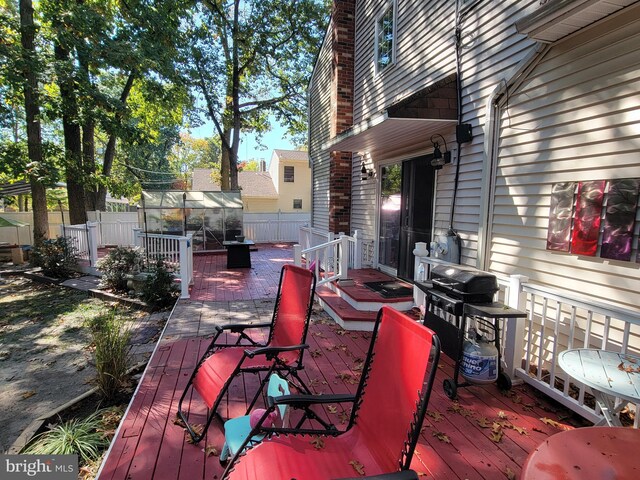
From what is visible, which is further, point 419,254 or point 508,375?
point 419,254

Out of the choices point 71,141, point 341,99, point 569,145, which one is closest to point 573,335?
point 569,145

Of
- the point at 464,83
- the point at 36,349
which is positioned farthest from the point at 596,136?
the point at 36,349

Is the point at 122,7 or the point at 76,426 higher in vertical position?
the point at 122,7

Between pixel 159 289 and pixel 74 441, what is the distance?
4.22 metres

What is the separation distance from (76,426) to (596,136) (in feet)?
15.9

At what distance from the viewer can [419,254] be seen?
184 inches

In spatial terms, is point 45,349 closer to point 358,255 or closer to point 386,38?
point 358,255

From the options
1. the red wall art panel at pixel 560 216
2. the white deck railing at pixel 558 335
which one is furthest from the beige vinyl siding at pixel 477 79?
the white deck railing at pixel 558 335

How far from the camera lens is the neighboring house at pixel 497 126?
2803mm

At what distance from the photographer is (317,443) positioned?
1.82 meters

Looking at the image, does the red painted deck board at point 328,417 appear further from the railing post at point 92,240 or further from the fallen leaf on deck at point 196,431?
the railing post at point 92,240

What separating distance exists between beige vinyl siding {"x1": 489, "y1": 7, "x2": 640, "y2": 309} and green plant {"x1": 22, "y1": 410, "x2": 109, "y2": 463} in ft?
13.5

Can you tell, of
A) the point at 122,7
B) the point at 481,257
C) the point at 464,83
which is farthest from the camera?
the point at 122,7

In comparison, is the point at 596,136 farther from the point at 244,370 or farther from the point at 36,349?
the point at 36,349
